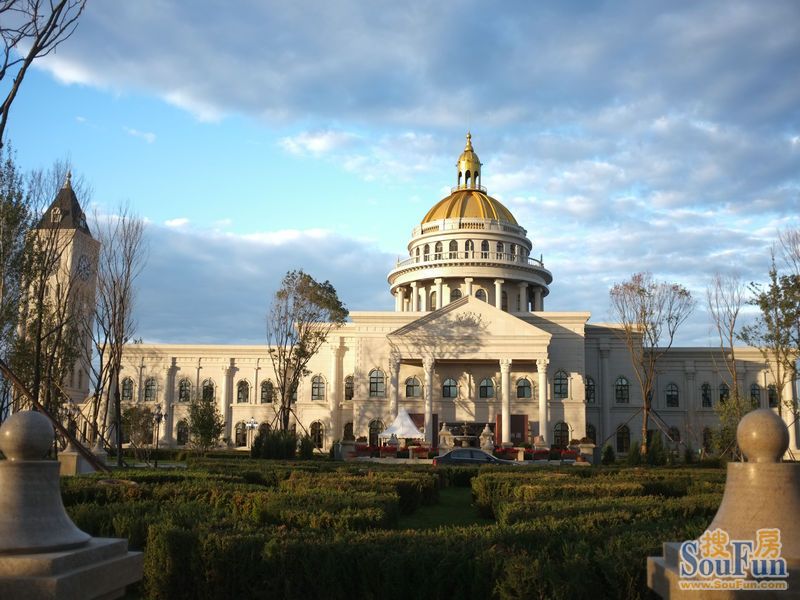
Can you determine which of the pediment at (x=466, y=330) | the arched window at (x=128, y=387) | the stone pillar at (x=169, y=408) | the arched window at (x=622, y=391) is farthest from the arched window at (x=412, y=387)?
the arched window at (x=128, y=387)

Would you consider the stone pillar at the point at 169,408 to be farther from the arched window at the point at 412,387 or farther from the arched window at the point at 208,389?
the arched window at the point at 412,387

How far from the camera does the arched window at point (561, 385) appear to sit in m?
52.5

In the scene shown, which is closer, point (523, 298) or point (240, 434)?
point (240, 434)

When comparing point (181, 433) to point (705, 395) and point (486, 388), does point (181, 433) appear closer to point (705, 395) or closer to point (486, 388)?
point (486, 388)

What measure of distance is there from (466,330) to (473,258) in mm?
11323

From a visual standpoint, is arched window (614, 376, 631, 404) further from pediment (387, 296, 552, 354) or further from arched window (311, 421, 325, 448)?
arched window (311, 421, 325, 448)

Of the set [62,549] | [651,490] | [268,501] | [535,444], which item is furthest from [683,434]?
[62,549]

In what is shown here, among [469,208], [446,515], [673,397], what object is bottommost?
[446,515]

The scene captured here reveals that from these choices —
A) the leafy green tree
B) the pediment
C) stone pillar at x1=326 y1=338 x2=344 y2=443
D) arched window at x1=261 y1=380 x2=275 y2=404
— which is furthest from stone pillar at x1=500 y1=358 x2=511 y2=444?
arched window at x1=261 y1=380 x2=275 y2=404

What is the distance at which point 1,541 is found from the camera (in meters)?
4.77

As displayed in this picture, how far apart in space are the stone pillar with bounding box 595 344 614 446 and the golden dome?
14659 millimetres

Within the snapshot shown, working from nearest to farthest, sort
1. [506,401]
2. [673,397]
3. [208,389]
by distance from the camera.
Result: [506,401] → [673,397] → [208,389]

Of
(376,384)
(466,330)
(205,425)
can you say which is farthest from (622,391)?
(205,425)

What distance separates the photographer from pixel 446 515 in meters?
17.7
